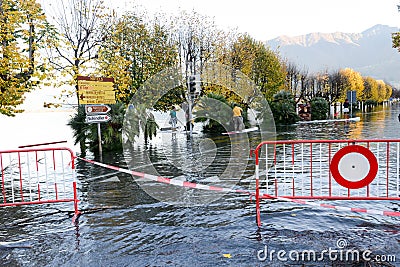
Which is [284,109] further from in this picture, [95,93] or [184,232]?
[184,232]

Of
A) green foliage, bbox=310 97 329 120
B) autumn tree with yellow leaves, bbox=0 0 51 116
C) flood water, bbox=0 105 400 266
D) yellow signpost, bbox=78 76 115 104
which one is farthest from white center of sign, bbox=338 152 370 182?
green foliage, bbox=310 97 329 120

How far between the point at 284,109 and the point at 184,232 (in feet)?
91.5

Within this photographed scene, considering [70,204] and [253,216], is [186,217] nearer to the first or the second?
[253,216]

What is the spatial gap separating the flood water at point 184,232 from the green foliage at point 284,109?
82.9 ft

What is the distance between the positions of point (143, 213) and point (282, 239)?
2490 mm

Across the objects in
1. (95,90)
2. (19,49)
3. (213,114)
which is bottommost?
(213,114)

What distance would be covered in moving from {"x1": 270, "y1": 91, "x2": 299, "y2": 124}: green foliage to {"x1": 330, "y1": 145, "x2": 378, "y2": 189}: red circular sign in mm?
26348

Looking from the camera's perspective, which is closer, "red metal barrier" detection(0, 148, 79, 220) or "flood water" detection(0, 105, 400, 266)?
"flood water" detection(0, 105, 400, 266)

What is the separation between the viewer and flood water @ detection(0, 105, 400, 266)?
449 cm

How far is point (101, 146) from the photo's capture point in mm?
14859

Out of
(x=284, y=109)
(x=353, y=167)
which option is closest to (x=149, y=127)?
(x=353, y=167)

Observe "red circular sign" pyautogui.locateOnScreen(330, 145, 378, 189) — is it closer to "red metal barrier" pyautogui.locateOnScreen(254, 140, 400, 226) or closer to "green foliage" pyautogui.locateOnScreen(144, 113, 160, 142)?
"red metal barrier" pyautogui.locateOnScreen(254, 140, 400, 226)

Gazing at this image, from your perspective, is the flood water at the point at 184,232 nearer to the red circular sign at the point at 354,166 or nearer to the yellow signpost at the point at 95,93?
the red circular sign at the point at 354,166

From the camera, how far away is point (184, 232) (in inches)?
211
